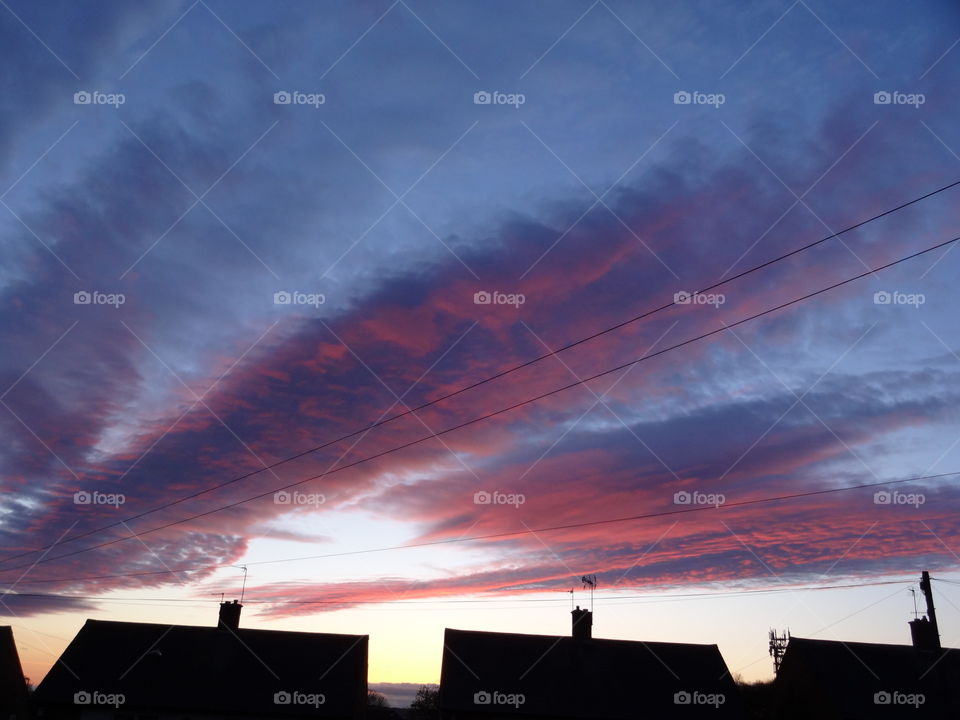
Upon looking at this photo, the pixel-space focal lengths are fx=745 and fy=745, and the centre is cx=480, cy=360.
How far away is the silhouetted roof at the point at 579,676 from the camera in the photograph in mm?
40406

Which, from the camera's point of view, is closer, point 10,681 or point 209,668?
point 209,668

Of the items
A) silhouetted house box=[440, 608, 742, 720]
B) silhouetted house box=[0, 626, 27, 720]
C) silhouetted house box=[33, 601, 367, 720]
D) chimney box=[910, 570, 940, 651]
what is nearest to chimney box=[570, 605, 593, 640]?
silhouetted house box=[440, 608, 742, 720]

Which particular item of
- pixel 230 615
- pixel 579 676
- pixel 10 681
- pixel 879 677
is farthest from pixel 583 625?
pixel 10 681

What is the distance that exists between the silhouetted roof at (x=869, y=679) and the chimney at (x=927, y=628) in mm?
547

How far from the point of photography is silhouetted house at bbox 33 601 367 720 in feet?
132

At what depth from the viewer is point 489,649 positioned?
44062mm

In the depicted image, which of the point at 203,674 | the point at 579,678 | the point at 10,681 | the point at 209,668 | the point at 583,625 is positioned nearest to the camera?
the point at 203,674

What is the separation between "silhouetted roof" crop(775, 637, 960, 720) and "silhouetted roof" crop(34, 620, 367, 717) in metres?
27.1

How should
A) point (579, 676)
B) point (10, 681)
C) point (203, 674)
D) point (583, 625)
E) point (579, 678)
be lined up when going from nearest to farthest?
point (203, 674) < point (579, 678) < point (579, 676) < point (583, 625) < point (10, 681)

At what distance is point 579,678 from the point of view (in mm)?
42031

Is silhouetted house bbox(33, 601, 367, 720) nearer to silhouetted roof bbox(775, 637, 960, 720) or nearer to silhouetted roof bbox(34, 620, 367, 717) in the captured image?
silhouetted roof bbox(34, 620, 367, 717)

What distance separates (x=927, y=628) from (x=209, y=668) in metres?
42.7

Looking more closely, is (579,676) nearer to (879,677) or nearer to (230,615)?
(879,677)

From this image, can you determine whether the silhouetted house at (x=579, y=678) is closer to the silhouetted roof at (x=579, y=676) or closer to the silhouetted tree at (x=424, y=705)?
the silhouetted roof at (x=579, y=676)
